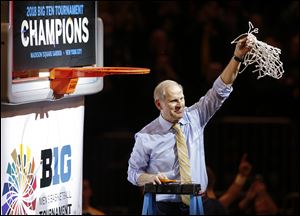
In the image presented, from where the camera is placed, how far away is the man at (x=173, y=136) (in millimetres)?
7922

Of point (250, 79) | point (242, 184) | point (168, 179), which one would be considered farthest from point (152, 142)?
→ point (250, 79)

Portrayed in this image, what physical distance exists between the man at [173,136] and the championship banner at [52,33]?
53 cm

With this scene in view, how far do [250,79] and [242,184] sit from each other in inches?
61.1

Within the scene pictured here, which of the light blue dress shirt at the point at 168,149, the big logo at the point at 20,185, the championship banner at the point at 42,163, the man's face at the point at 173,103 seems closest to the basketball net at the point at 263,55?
the light blue dress shirt at the point at 168,149

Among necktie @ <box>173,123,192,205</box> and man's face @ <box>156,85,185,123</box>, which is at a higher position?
man's face @ <box>156,85,185,123</box>

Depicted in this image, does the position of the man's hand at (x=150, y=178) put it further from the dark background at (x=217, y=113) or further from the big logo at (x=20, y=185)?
the dark background at (x=217, y=113)

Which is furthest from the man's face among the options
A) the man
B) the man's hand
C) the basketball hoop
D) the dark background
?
the dark background

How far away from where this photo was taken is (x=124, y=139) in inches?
481

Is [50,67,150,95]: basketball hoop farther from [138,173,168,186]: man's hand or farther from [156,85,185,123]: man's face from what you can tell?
[138,173,168,186]: man's hand

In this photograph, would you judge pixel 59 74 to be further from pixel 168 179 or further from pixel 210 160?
pixel 210 160

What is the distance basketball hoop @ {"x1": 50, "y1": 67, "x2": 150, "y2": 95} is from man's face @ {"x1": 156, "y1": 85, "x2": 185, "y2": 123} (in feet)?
0.70

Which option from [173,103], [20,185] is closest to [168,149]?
[173,103]

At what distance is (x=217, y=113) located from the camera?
485 inches

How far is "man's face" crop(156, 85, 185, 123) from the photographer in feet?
25.9
